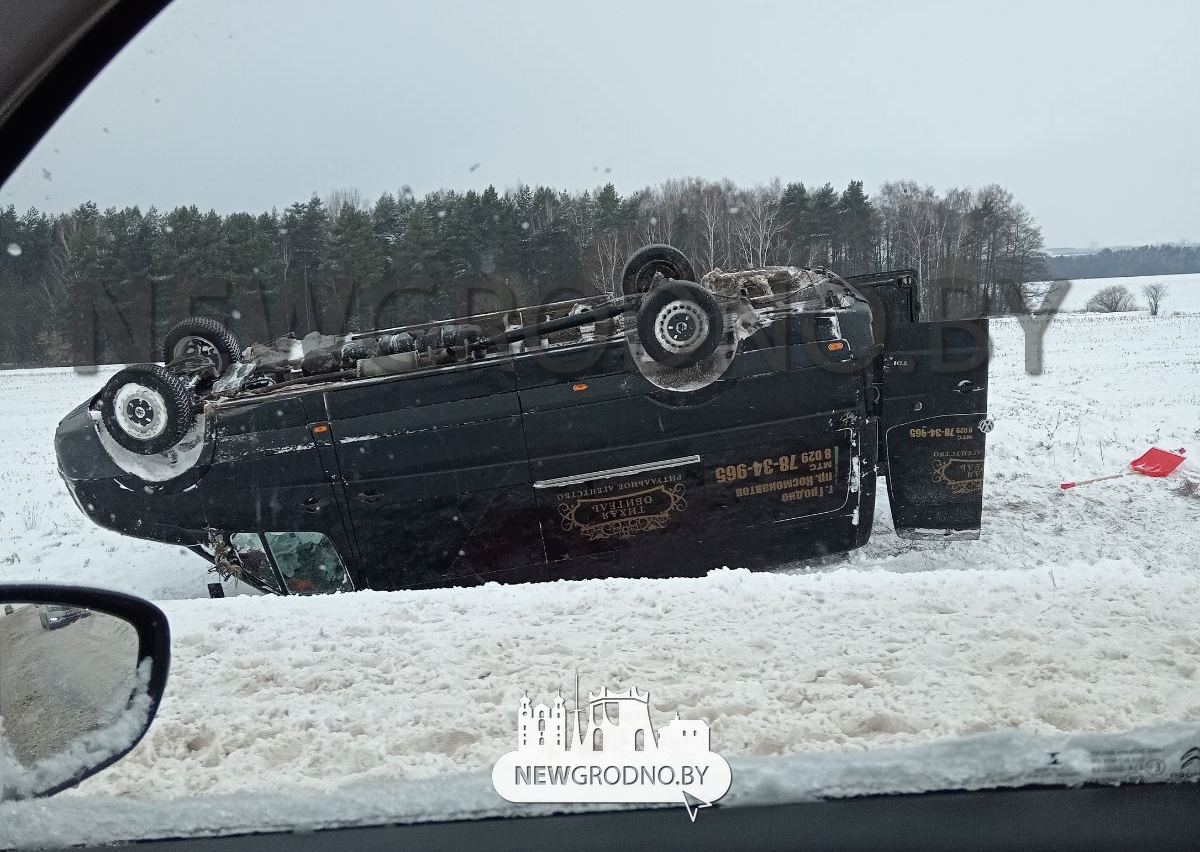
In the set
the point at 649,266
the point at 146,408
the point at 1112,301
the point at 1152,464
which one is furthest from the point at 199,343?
the point at 1112,301

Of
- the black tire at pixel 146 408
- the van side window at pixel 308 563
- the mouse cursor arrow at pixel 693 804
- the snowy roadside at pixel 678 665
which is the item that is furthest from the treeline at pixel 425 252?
the mouse cursor arrow at pixel 693 804

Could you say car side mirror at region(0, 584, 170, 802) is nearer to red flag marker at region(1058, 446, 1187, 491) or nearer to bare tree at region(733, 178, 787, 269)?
bare tree at region(733, 178, 787, 269)

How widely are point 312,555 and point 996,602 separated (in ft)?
13.2

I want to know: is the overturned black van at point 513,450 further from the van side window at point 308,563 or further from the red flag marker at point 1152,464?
the red flag marker at point 1152,464

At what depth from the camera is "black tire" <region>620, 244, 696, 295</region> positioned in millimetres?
5999

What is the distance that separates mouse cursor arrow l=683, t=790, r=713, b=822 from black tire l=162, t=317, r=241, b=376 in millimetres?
5393

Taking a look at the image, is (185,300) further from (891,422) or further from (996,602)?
(996,602)

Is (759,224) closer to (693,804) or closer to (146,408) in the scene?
(146,408)

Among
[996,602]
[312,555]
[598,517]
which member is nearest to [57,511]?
[312,555]

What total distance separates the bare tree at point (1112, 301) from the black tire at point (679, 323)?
314 inches

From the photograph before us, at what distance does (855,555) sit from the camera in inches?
232

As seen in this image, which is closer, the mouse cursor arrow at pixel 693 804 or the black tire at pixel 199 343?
the mouse cursor arrow at pixel 693 804

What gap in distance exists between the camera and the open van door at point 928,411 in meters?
5.91

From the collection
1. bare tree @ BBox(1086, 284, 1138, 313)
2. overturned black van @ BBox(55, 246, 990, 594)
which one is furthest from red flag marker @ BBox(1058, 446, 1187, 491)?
overturned black van @ BBox(55, 246, 990, 594)
